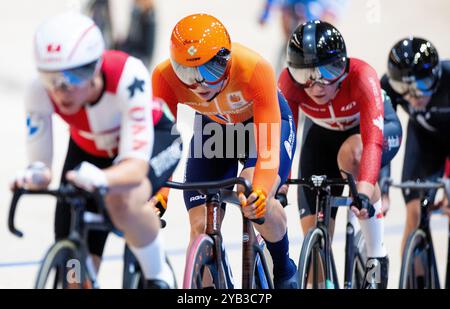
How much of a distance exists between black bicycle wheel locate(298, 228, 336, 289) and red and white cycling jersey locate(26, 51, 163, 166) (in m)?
1.32

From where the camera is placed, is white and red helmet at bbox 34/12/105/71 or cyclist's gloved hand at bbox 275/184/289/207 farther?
cyclist's gloved hand at bbox 275/184/289/207

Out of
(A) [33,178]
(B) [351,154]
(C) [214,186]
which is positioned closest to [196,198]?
(C) [214,186]

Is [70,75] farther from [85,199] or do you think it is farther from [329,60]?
[329,60]

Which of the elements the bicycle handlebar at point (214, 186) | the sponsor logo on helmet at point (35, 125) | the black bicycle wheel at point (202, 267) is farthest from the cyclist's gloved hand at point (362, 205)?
the sponsor logo on helmet at point (35, 125)

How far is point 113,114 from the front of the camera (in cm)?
365

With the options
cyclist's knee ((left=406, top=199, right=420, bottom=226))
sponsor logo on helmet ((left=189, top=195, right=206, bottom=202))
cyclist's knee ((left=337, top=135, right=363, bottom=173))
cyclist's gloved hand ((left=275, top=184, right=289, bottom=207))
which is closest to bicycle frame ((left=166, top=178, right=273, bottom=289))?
sponsor logo on helmet ((left=189, top=195, right=206, bottom=202))

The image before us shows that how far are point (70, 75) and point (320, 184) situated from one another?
169cm

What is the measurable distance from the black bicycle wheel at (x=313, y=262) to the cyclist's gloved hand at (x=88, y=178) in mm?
1598

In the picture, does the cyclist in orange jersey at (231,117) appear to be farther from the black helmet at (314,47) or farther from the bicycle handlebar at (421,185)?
the bicycle handlebar at (421,185)

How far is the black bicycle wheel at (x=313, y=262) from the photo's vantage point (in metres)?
4.72

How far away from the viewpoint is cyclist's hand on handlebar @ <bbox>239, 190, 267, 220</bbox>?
413 cm

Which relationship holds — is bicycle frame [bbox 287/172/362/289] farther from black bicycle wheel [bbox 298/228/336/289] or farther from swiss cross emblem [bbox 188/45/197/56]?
swiss cross emblem [bbox 188/45/197/56]

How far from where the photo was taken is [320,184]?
4781 millimetres

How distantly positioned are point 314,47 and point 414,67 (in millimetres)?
932
